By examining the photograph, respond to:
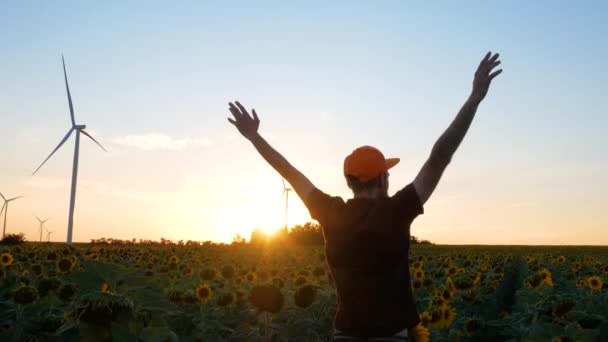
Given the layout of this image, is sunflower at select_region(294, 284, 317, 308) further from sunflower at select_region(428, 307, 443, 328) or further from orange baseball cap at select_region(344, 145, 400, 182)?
orange baseball cap at select_region(344, 145, 400, 182)

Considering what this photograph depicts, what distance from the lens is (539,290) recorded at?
29.2 ft

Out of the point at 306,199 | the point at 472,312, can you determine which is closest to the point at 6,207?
the point at 472,312

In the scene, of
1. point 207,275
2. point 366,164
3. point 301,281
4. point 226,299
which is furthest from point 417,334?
point 207,275

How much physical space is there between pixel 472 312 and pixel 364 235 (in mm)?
7215

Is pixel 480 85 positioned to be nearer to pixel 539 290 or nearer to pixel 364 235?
pixel 364 235

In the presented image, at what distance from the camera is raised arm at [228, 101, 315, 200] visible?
17.4 ft

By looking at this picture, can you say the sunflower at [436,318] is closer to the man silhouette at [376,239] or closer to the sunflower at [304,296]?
the sunflower at [304,296]

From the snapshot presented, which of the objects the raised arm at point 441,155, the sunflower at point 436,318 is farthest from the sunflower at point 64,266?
the raised arm at point 441,155

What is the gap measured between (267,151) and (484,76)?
1.85 metres

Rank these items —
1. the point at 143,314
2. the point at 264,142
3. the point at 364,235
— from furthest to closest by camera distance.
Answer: the point at 264,142 < the point at 364,235 < the point at 143,314

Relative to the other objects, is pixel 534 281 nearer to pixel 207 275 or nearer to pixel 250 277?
pixel 250 277

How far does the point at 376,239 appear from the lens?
4.55 metres

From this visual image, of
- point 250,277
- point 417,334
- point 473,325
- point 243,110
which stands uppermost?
point 243,110

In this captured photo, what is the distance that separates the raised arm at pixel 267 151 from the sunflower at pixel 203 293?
4448 mm
